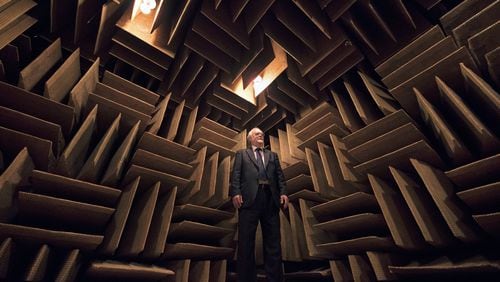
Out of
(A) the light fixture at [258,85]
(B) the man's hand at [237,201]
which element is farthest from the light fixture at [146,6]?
(B) the man's hand at [237,201]

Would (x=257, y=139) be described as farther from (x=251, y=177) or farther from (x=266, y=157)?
(x=251, y=177)

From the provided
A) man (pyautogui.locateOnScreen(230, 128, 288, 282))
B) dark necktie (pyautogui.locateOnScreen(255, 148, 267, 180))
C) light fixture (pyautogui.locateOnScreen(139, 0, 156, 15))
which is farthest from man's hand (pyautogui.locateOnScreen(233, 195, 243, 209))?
light fixture (pyautogui.locateOnScreen(139, 0, 156, 15))

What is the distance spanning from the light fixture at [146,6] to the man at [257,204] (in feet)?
4.95

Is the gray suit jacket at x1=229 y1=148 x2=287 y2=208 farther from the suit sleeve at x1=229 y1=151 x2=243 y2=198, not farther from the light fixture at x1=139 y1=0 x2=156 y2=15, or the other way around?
the light fixture at x1=139 y1=0 x2=156 y2=15

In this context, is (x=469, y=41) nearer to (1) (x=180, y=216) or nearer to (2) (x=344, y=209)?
(2) (x=344, y=209)

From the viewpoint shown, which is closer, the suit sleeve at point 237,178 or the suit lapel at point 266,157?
the suit sleeve at point 237,178

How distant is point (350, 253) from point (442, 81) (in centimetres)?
126

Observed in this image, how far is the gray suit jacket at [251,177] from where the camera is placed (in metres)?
2.06

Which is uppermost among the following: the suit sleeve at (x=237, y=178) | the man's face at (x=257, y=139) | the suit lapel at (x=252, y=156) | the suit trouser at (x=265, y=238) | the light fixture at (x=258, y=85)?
the light fixture at (x=258, y=85)

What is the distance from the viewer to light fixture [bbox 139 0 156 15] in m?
2.35

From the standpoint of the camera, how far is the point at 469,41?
5.08ft

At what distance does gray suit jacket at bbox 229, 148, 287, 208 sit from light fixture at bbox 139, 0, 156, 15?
1501 mm

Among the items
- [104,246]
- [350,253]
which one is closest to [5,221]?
[104,246]

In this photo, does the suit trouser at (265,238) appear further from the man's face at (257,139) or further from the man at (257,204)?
the man's face at (257,139)
